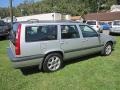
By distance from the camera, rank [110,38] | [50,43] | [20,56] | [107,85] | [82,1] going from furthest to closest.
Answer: [82,1]
[110,38]
[50,43]
[20,56]
[107,85]

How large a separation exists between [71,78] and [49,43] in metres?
1.32

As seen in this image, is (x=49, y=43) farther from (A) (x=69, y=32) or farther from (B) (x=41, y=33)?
(A) (x=69, y=32)

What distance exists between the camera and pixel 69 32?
692cm

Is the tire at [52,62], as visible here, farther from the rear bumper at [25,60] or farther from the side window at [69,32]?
the side window at [69,32]

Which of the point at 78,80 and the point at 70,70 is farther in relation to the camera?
the point at 70,70

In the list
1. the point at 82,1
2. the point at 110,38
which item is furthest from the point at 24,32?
the point at 82,1

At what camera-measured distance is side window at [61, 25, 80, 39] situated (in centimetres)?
674

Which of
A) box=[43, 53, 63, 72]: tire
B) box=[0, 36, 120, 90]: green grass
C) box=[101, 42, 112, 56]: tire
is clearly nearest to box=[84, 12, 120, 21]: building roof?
box=[101, 42, 112, 56]: tire

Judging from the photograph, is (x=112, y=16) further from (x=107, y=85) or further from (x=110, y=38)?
(x=107, y=85)

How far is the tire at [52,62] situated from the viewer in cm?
641

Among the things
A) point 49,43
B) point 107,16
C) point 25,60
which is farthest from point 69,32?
point 107,16

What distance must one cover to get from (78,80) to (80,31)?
6.88ft

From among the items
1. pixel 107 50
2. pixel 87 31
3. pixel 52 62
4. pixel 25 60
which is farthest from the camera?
pixel 107 50

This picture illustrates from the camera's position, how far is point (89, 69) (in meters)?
Result: 6.78
